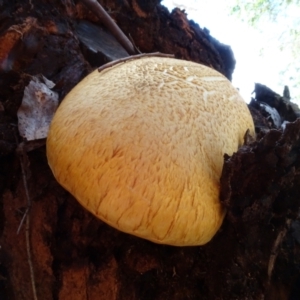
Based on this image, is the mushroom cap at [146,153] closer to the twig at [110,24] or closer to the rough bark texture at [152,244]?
the rough bark texture at [152,244]

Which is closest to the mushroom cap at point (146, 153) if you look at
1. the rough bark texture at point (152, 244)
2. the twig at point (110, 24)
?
the rough bark texture at point (152, 244)

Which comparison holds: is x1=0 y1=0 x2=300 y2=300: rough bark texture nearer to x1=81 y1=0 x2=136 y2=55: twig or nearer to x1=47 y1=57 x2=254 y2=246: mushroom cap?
x1=47 y1=57 x2=254 y2=246: mushroom cap

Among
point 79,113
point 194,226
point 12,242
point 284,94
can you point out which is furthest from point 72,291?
point 284,94

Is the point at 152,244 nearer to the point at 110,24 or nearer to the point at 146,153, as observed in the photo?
the point at 146,153

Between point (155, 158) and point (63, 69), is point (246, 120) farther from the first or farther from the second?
point (63, 69)

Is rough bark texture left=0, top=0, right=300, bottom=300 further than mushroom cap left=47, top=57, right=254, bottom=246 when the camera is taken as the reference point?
Yes

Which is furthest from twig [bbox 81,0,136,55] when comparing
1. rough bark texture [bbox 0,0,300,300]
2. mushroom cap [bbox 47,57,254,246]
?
mushroom cap [bbox 47,57,254,246]

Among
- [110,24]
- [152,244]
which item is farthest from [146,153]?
[110,24]
